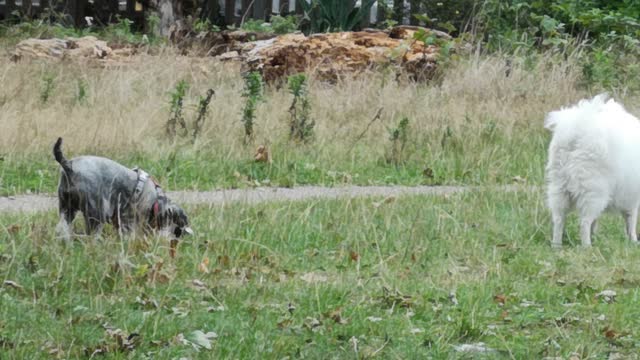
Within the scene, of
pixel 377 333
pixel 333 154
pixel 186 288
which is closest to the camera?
pixel 377 333

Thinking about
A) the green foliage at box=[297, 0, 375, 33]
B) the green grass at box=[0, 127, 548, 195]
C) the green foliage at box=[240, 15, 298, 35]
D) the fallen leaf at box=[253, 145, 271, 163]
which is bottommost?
the green grass at box=[0, 127, 548, 195]

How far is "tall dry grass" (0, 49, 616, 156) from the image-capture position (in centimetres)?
1151

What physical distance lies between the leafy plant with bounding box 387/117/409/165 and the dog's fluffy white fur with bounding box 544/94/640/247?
3176mm

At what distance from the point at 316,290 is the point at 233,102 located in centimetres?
690

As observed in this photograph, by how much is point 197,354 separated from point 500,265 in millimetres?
2723

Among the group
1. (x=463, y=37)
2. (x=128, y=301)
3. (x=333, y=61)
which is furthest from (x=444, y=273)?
(x=463, y=37)

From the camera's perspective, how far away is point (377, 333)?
6191 millimetres

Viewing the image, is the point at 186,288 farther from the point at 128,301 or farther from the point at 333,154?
the point at 333,154

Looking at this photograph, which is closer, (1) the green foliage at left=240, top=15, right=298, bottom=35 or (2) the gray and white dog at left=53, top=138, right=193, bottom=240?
(2) the gray and white dog at left=53, top=138, right=193, bottom=240

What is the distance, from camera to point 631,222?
8938 mm

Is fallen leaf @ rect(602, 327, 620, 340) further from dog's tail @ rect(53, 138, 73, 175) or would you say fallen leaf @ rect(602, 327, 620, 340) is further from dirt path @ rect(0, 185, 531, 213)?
dirt path @ rect(0, 185, 531, 213)

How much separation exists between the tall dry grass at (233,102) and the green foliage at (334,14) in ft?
12.8

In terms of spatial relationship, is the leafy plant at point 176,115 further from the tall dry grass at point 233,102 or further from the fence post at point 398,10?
the fence post at point 398,10

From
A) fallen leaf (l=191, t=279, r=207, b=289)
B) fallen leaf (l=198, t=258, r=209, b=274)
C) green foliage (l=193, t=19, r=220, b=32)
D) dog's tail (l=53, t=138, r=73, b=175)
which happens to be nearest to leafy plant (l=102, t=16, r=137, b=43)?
green foliage (l=193, t=19, r=220, b=32)
